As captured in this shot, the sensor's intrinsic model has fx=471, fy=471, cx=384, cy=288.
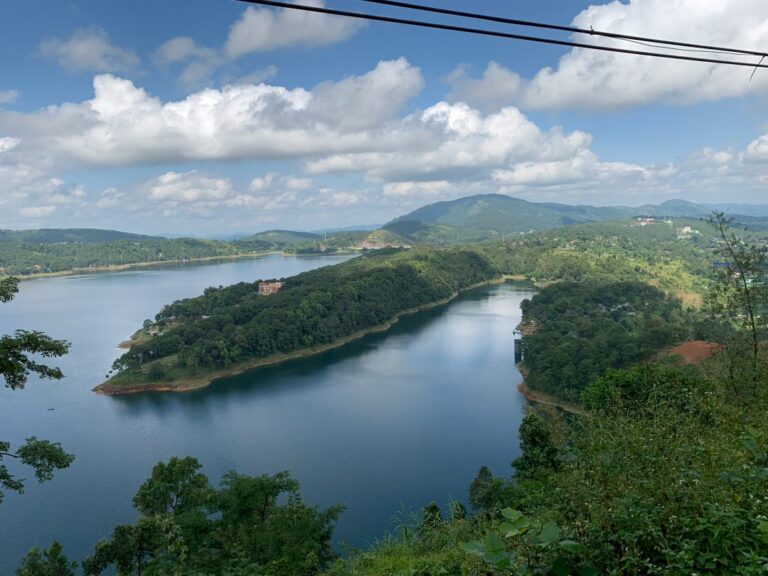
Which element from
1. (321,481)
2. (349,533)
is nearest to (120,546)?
(349,533)

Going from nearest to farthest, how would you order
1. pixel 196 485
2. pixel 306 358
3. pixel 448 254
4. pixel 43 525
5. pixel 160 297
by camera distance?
pixel 196 485
pixel 43 525
pixel 306 358
pixel 160 297
pixel 448 254

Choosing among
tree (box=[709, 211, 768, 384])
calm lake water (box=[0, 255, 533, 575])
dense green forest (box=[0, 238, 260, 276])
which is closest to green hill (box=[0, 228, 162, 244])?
dense green forest (box=[0, 238, 260, 276])

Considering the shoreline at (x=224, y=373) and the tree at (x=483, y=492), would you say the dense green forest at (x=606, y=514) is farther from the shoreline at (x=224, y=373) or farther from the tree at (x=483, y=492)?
the shoreline at (x=224, y=373)

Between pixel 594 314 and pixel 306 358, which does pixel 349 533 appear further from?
pixel 594 314

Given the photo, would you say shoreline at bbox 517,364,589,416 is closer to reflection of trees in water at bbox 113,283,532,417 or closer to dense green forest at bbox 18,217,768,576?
reflection of trees in water at bbox 113,283,532,417

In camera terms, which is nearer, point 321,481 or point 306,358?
point 321,481

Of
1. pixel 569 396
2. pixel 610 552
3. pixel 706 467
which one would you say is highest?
pixel 706 467
